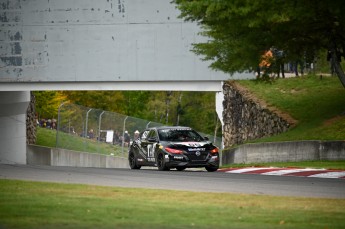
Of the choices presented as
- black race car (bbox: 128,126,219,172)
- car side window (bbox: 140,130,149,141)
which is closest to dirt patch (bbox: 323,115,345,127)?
black race car (bbox: 128,126,219,172)

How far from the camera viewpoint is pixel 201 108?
10388 centimetres

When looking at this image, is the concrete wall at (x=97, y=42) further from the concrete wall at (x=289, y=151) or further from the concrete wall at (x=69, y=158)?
the concrete wall at (x=289, y=151)

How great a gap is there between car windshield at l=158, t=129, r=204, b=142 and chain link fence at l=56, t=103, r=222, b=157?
60.9ft

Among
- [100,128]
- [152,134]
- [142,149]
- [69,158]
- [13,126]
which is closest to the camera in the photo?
[152,134]

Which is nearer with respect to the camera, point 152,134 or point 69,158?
point 152,134

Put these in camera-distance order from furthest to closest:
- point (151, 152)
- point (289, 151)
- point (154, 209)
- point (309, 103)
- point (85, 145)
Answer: point (85, 145) → point (309, 103) → point (289, 151) → point (151, 152) → point (154, 209)

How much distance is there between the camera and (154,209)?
15961 millimetres

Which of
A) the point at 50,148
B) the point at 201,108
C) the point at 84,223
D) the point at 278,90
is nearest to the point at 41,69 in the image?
the point at 50,148

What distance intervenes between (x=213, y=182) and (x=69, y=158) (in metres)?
31.3

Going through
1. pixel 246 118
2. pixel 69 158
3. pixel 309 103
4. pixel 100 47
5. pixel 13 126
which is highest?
pixel 100 47

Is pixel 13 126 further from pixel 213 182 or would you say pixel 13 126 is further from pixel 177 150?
pixel 213 182

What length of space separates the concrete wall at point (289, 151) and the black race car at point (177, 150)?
4.41 metres

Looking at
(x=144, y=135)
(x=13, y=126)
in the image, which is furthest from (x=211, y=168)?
(x=13, y=126)

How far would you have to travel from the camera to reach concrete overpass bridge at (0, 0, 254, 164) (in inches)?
1854
